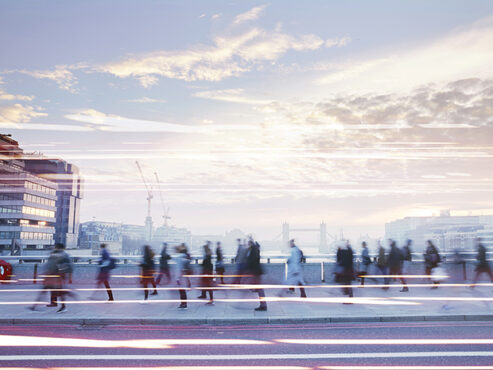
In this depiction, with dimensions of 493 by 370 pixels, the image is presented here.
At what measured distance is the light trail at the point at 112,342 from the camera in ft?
25.7

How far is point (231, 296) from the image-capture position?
46.9ft

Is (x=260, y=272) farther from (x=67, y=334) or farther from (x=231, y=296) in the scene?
(x=67, y=334)

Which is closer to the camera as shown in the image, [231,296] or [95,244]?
[231,296]

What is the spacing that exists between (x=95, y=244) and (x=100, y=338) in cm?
20495

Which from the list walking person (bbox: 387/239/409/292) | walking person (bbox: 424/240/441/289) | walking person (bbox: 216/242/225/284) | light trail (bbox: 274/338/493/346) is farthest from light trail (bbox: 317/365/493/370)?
walking person (bbox: 387/239/409/292)

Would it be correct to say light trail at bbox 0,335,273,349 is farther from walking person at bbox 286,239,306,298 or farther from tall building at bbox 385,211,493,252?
tall building at bbox 385,211,493,252

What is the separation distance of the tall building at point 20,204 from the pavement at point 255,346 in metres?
112

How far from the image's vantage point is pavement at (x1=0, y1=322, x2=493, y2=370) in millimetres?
6551

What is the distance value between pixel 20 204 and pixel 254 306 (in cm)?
12051

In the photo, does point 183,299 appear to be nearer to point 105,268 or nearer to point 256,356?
point 105,268

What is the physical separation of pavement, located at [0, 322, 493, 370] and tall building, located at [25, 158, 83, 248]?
156 m

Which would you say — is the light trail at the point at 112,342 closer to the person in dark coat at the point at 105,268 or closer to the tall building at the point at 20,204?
the person in dark coat at the point at 105,268

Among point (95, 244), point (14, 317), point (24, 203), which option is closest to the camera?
point (14, 317)

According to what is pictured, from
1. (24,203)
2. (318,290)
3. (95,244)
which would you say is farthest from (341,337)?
(95,244)
